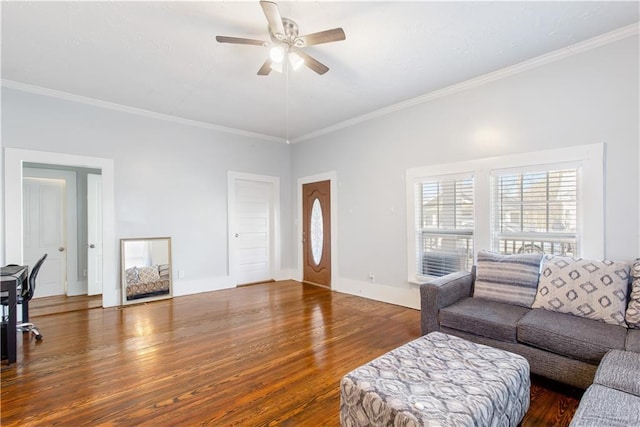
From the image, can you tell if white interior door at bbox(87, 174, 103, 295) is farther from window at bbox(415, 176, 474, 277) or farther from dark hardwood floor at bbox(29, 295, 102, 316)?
window at bbox(415, 176, 474, 277)

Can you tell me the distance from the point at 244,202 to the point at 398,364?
178 inches

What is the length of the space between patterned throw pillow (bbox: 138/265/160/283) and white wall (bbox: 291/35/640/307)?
116 inches

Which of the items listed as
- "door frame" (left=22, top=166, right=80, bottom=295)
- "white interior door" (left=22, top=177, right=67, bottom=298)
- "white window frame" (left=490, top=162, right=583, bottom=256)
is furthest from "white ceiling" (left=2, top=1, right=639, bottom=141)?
"white interior door" (left=22, top=177, right=67, bottom=298)

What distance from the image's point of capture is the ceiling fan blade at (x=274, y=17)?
1.97 meters

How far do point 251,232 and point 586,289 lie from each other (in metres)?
4.83

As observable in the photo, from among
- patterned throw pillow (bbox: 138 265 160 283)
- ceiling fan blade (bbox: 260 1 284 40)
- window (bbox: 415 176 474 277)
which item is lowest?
patterned throw pillow (bbox: 138 265 160 283)

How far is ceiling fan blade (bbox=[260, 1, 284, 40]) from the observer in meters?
1.97

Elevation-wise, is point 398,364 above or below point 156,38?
below

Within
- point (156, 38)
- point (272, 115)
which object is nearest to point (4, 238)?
point (156, 38)

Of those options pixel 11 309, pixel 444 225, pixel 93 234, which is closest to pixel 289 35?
pixel 444 225

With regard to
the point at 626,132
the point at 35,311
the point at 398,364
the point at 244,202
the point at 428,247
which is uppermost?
the point at 626,132

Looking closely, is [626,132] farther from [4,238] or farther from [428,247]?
[4,238]

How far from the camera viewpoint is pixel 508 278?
276 cm

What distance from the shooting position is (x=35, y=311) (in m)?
4.06
